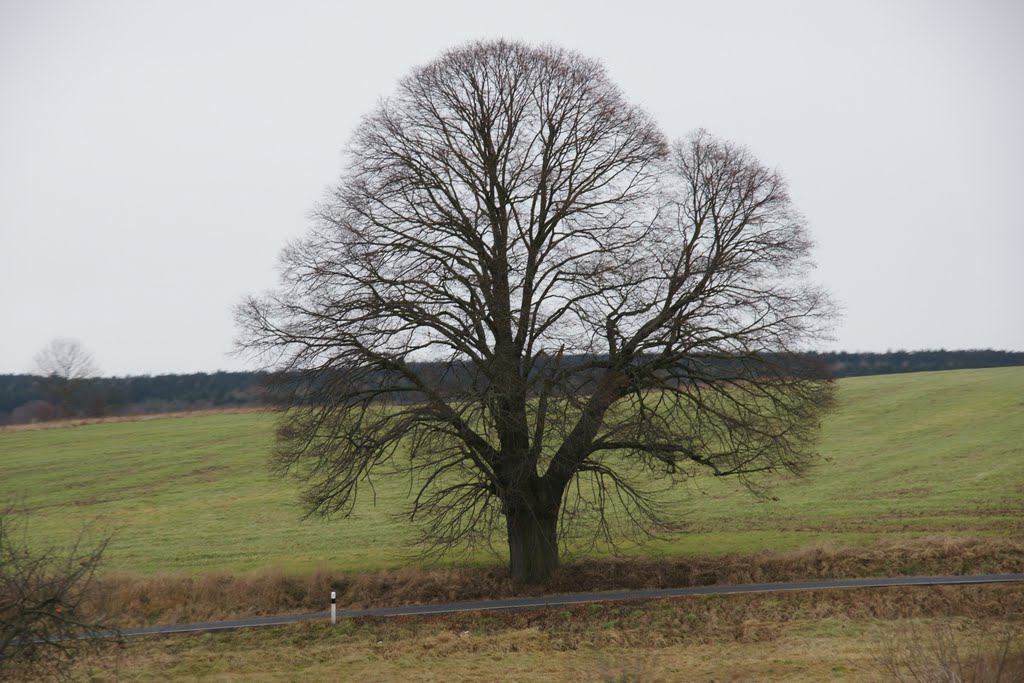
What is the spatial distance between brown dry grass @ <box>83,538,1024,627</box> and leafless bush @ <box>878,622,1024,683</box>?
519 cm

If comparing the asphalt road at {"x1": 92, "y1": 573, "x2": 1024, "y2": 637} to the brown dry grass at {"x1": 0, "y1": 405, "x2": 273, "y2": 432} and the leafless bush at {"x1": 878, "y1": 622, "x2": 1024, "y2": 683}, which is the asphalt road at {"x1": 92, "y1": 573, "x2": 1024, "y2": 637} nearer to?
the leafless bush at {"x1": 878, "y1": 622, "x2": 1024, "y2": 683}

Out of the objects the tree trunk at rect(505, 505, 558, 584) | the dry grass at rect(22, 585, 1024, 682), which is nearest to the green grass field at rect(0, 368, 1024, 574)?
the tree trunk at rect(505, 505, 558, 584)

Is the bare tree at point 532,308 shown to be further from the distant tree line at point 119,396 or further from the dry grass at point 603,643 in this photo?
the distant tree line at point 119,396

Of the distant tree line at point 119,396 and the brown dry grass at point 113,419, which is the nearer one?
the brown dry grass at point 113,419

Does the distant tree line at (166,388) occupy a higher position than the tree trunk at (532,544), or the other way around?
the distant tree line at (166,388)

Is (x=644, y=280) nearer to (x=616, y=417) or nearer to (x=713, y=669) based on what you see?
(x=616, y=417)

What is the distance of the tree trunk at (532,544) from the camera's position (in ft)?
81.1

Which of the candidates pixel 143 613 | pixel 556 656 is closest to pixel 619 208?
pixel 556 656

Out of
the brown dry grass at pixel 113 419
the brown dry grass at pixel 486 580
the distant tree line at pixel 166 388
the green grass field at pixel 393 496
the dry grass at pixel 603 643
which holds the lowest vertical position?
the dry grass at pixel 603 643

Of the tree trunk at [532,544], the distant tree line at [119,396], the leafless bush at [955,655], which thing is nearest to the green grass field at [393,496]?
the tree trunk at [532,544]

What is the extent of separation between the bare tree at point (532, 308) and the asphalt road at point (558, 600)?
76.7 inches

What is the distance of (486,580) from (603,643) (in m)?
6.30

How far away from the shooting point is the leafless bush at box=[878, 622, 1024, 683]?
491 inches

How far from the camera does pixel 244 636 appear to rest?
21.3m
